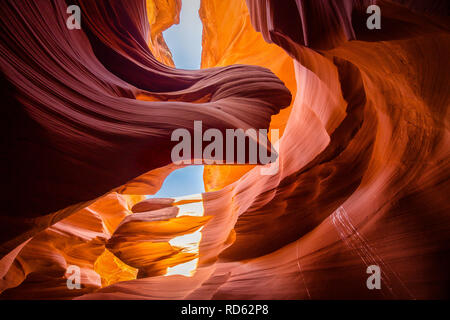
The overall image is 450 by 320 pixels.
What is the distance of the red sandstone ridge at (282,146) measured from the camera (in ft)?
5.91

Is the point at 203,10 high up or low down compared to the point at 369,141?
up

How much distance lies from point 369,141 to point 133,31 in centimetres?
505

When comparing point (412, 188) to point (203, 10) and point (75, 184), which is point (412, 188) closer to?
point (75, 184)

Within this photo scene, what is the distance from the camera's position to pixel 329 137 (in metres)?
3.64

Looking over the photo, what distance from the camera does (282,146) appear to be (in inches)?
209

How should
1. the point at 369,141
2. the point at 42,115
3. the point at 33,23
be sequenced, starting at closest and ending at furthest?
the point at 42,115, the point at 33,23, the point at 369,141

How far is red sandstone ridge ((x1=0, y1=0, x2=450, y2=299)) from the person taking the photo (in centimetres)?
180

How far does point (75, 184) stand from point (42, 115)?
0.62 metres

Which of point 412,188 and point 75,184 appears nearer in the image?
point 75,184

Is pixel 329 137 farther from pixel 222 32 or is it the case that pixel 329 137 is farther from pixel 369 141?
pixel 222 32

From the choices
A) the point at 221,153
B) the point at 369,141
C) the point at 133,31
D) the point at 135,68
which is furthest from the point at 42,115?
the point at 369,141
